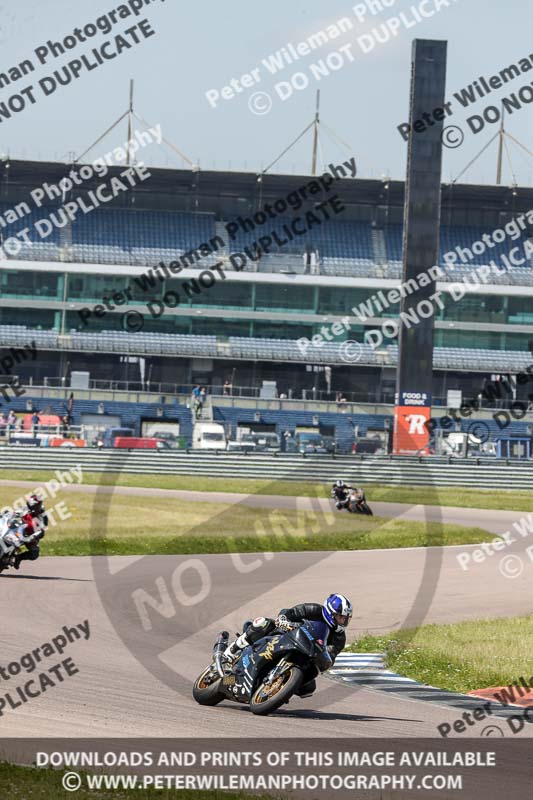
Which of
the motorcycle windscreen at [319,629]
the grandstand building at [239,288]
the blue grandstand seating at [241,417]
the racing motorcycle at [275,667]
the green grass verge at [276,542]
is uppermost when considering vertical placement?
the grandstand building at [239,288]

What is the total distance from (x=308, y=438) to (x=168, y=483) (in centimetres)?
1821

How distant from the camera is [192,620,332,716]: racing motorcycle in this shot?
1111 cm

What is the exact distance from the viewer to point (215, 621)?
18281 millimetres

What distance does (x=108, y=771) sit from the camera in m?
8.73

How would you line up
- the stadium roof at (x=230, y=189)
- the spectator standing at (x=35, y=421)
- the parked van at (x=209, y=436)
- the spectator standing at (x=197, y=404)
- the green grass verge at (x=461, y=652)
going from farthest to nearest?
the stadium roof at (x=230, y=189)
the spectator standing at (x=197, y=404)
the parked van at (x=209, y=436)
the spectator standing at (x=35, y=421)
the green grass verge at (x=461, y=652)

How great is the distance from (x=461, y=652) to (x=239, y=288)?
60.8 metres

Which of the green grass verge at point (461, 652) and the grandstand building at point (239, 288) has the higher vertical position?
the grandstand building at point (239, 288)

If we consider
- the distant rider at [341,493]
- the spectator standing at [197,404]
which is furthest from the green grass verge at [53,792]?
the spectator standing at [197,404]

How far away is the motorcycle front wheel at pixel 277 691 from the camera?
11.0 metres

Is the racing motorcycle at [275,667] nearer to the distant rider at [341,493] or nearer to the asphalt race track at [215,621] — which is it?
the asphalt race track at [215,621]

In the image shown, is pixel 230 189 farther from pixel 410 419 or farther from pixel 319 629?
pixel 319 629

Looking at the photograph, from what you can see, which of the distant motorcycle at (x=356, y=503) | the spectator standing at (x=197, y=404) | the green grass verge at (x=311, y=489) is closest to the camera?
the distant motorcycle at (x=356, y=503)

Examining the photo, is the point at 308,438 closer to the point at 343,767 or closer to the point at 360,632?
the point at 360,632

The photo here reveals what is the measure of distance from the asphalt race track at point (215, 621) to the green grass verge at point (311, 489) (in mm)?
10579
